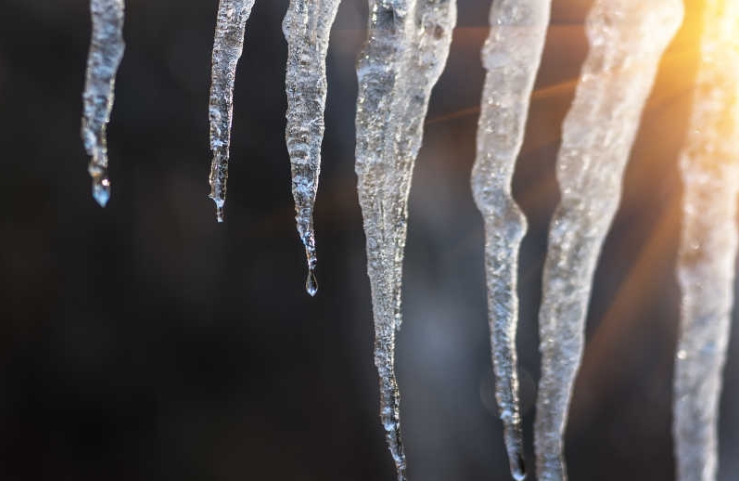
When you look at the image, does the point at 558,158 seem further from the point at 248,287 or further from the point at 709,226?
the point at 248,287

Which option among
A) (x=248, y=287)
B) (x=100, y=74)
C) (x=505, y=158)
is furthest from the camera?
(x=248, y=287)

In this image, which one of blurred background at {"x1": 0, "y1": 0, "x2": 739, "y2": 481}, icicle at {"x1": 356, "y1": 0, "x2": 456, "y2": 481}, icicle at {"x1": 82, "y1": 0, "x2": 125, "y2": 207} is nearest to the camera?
icicle at {"x1": 82, "y1": 0, "x2": 125, "y2": 207}

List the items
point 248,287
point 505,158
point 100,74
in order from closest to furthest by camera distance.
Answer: point 100,74
point 505,158
point 248,287

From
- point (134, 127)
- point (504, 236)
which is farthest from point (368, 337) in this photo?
point (504, 236)

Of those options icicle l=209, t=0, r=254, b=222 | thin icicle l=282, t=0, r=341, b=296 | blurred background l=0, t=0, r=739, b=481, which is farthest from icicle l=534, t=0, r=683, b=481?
blurred background l=0, t=0, r=739, b=481

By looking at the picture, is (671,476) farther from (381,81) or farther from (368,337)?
(381,81)

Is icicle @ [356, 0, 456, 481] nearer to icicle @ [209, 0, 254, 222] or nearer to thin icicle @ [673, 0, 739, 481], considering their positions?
icicle @ [209, 0, 254, 222]

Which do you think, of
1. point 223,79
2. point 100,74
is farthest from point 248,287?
point 100,74
